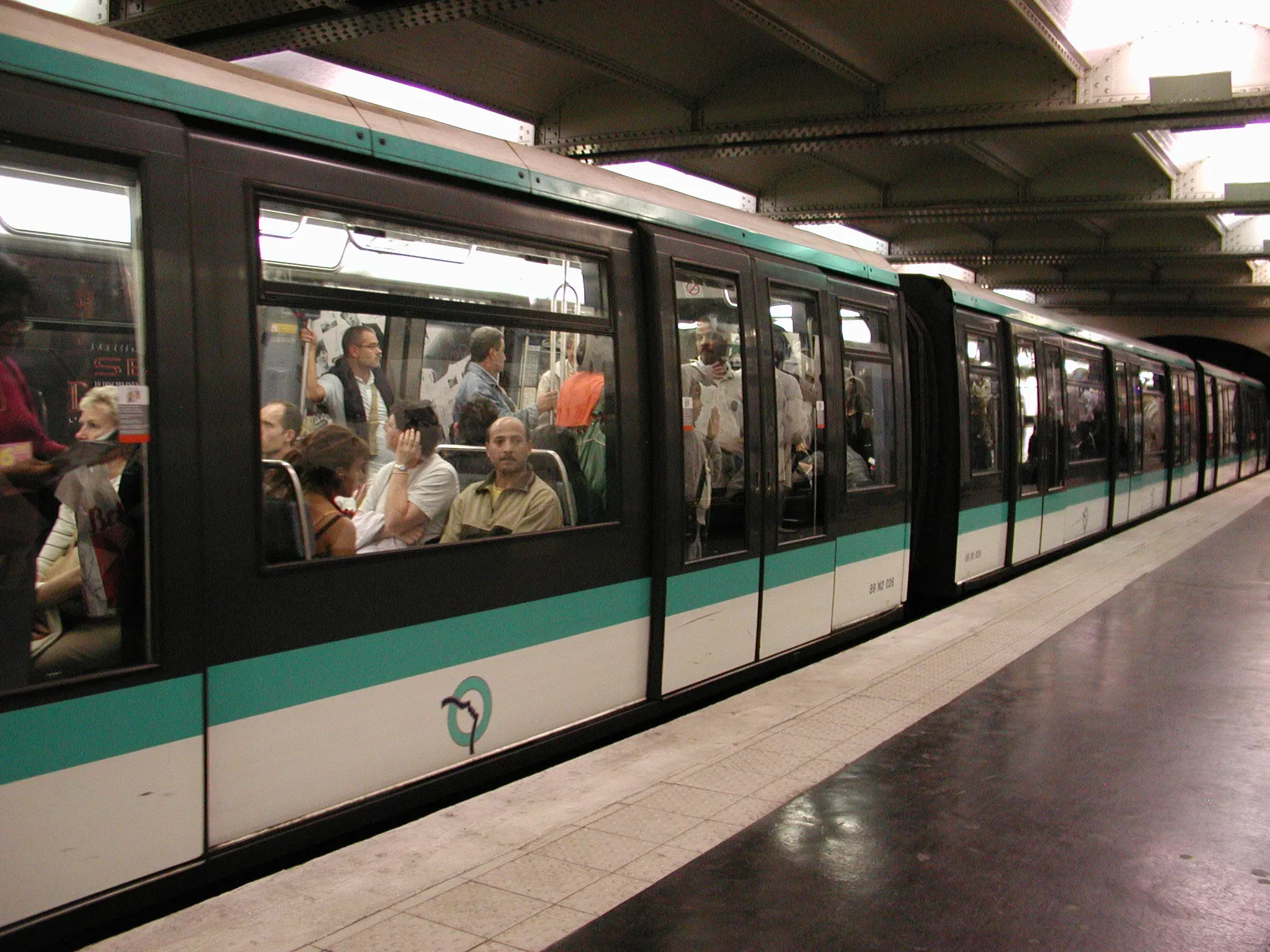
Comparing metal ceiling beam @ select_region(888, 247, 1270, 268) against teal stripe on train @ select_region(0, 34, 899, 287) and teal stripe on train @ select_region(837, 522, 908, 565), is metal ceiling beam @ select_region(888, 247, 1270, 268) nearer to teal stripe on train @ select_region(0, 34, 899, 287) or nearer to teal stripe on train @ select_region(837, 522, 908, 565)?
teal stripe on train @ select_region(837, 522, 908, 565)

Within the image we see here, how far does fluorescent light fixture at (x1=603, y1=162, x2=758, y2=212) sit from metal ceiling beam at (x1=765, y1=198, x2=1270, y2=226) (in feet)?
1.45

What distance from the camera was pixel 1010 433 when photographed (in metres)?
11.2

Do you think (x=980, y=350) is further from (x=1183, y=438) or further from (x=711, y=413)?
(x=1183, y=438)

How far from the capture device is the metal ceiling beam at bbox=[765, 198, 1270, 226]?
15.0 metres

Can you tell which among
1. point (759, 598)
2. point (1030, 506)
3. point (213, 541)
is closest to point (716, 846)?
point (213, 541)

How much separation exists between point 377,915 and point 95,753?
93 cm

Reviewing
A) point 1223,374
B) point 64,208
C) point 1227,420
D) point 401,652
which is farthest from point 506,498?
point 1227,420

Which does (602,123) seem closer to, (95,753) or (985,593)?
(985,593)

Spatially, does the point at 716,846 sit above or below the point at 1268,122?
below

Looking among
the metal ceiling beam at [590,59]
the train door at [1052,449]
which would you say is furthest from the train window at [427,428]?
the train door at [1052,449]

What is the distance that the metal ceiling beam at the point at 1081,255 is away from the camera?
2003 cm

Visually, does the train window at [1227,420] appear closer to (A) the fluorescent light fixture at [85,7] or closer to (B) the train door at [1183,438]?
(B) the train door at [1183,438]

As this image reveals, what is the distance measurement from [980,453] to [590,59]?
5.16 metres

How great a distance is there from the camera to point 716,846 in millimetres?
4000
